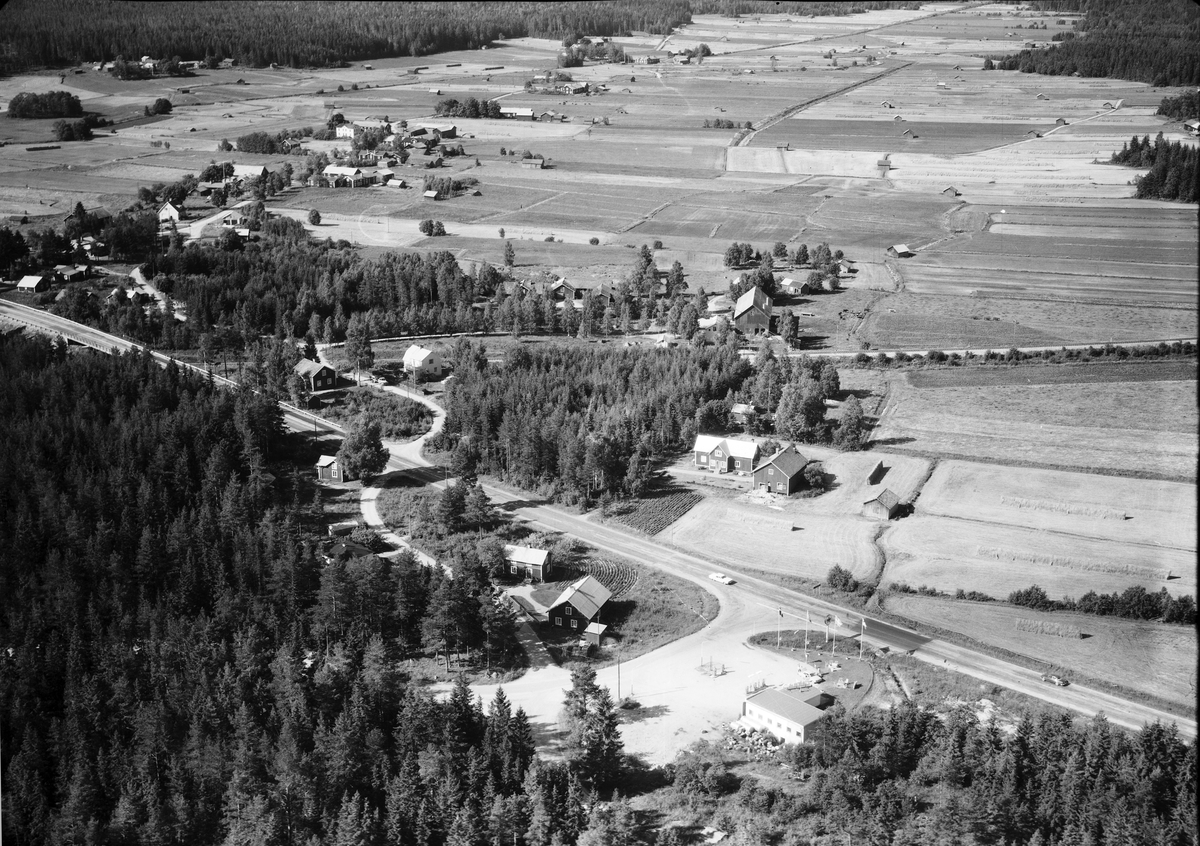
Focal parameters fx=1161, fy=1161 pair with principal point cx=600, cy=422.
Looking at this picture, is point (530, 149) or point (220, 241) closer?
point (220, 241)

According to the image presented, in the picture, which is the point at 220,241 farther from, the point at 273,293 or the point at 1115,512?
the point at 1115,512

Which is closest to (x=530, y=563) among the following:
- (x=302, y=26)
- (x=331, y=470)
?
(x=331, y=470)

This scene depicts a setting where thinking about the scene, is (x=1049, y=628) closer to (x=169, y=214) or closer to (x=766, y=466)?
(x=766, y=466)

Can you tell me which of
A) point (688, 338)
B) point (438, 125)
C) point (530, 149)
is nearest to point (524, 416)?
point (688, 338)

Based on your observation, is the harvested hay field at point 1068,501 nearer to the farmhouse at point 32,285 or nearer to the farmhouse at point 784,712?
the farmhouse at point 784,712

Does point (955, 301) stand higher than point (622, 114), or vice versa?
point (622, 114)

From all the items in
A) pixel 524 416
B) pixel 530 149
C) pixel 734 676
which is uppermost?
pixel 530 149
